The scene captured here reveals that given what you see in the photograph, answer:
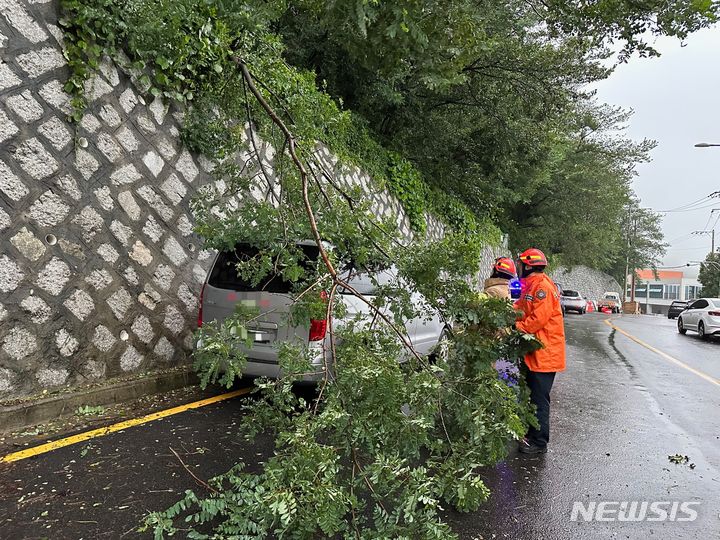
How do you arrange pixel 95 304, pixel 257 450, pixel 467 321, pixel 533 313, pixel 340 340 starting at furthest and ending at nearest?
1. pixel 95 304
2. pixel 533 313
3. pixel 257 450
4. pixel 467 321
5. pixel 340 340

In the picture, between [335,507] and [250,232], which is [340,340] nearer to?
[335,507]

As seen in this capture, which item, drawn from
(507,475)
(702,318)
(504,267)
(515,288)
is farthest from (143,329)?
(702,318)

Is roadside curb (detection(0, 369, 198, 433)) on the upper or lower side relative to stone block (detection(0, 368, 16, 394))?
lower

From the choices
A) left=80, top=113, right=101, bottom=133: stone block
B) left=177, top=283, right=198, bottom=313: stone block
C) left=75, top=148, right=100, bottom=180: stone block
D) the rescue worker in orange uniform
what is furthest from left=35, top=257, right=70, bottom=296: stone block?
the rescue worker in orange uniform

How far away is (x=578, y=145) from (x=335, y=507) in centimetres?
3288

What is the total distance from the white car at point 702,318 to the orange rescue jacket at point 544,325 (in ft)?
55.4

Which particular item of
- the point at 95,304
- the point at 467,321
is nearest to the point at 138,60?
the point at 95,304

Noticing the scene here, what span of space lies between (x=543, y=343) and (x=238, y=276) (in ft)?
10.3

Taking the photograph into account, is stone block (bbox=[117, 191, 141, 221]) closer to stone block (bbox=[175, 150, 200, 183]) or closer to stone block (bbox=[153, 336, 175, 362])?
stone block (bbox=[175, 150, 200, 183])

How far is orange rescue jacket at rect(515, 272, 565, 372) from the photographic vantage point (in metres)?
4.60

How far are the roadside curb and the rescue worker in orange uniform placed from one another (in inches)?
153

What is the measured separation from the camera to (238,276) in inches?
216

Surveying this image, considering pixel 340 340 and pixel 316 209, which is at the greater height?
pixel 316 209

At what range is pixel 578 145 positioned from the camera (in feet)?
102
